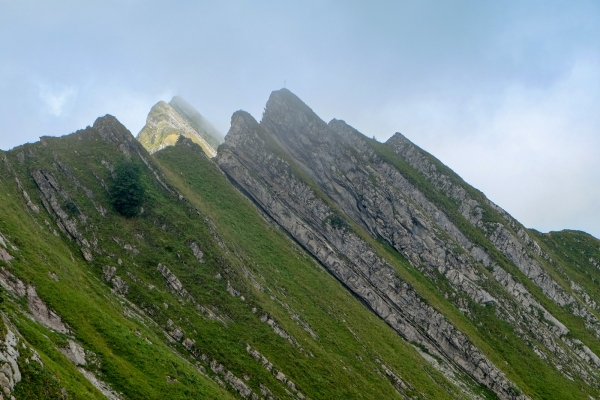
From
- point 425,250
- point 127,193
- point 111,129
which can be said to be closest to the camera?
point 127,193

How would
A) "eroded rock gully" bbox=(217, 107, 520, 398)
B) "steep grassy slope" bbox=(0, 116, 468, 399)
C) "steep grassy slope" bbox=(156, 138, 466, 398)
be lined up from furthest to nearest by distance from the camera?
"eroded rock gully" bbox=(217, 107, 520, 398)
"steep grassy slope" bbox=(156, 138, 466, 398)
"steep grassy slope" bbox=(0, 116, 468, 399)

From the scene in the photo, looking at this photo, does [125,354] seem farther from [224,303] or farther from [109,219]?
[109,219]

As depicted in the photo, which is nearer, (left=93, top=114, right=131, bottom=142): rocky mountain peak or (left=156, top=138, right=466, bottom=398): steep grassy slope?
(left=156, top=138, right=466, bottom=398): steep grassy slope

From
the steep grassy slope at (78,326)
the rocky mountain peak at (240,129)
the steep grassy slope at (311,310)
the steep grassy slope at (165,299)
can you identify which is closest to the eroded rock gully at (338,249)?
the rocky mountain peak at (240,129)

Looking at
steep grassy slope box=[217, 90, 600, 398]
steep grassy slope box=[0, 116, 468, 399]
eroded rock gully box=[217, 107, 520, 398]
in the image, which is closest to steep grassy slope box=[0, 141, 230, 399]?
steep grassy slope box=[0, 116, 468, 399]

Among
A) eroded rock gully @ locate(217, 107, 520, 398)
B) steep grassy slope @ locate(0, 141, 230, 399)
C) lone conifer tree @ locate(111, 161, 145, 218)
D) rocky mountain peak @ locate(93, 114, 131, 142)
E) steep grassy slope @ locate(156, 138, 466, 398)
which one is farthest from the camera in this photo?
rocky mountain peak @ locate(93, 114, 131, 142)

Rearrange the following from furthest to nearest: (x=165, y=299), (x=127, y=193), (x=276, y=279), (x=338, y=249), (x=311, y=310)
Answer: (x=338, y=249)
(x=276, y=279)
(x=311, y=310)
(x=127, y=193)
(x=165, y=299)

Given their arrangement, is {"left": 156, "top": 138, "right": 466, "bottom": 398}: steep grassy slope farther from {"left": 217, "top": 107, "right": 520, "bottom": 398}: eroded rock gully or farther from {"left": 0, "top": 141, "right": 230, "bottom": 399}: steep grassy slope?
{"left": 0, "top": 141, "right": 230, "bottom": 399}: steep grassy slope

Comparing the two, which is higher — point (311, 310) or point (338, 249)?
point (338, 249)

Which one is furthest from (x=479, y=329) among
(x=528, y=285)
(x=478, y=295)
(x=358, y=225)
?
(x=358, y=225)

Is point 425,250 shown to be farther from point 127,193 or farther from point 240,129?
point 127,193

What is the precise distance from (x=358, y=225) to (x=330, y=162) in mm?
17629

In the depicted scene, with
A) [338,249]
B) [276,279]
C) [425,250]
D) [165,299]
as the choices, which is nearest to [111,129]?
[165,299]

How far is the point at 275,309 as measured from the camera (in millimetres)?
52375
